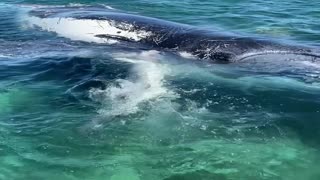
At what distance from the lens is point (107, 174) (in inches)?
322

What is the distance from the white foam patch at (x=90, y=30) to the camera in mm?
16016

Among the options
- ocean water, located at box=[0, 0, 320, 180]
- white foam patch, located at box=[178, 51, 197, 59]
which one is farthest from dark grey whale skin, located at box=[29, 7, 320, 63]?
ocean water, located at box=[0, 0, 320, 180]

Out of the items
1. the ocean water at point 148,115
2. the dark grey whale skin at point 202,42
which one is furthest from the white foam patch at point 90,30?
the ocean water at point 148,115

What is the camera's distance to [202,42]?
1464 cm

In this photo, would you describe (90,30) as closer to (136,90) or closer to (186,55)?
(186,55)

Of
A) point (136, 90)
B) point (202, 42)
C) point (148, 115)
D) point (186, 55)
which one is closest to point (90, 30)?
point (186, 55)

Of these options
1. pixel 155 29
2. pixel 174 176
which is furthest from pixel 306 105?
pixel 155 29

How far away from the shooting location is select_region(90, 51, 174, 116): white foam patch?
10645 mm

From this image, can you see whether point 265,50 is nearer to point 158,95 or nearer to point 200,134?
point 158,95

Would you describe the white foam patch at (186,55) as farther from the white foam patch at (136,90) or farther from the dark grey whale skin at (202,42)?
the white foam patch at (136,90)

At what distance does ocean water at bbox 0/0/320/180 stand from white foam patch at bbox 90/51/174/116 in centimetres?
3

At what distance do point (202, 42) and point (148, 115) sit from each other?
16.5 ft

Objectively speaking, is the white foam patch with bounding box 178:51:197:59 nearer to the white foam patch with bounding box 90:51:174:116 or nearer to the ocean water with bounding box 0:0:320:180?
the ocean water with bounding box 0:0:320:180

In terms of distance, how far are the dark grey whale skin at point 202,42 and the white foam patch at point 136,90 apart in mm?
1317
